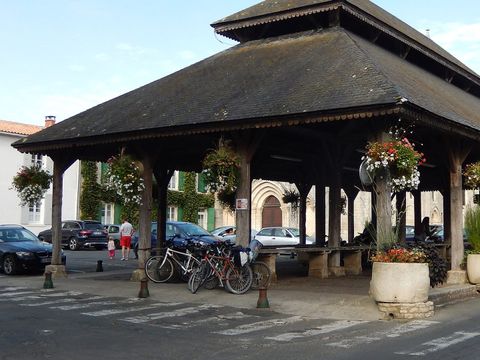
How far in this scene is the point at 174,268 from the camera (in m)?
14.9

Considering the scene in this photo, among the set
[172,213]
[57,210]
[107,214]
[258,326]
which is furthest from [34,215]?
[258,326]

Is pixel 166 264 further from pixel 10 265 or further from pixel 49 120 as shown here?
pixel 49 120

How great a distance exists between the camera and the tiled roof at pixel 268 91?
1202cm

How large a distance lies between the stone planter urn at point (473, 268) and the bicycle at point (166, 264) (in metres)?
6.22

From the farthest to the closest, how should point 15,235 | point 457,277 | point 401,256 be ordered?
1. point 15,235
2. point 457,277
3. point 401,256

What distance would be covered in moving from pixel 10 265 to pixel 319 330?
1241 cm

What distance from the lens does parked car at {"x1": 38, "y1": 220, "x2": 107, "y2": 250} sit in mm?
33875

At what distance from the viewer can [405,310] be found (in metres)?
10.3

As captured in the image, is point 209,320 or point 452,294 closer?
point 209,320

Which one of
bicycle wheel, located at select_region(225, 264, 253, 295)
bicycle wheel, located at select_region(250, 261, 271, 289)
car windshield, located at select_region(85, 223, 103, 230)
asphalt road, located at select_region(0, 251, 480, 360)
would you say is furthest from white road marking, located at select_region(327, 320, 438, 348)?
car windshield, located at select_region(85, 223, 103, 230)

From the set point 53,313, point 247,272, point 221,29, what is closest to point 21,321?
point 53,313

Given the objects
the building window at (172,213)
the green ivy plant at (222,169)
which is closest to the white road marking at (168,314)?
the green ivy plant at (222,169)

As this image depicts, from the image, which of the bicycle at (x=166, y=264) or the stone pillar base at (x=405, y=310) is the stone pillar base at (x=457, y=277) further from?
the bicycle at (x=166, y=264)

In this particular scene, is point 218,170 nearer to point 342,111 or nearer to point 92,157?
point 342,111
